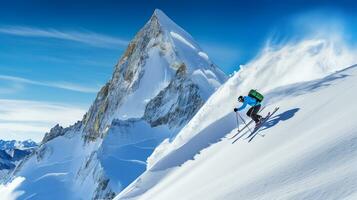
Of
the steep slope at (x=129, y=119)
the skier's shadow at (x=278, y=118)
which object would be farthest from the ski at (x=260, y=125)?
the steep slope at (x=129, y=119)

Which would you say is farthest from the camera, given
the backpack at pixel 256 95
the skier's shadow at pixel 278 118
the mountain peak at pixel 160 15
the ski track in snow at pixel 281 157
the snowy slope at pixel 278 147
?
the mountain peak at pixel 160 15

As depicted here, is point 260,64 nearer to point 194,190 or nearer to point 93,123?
point 194,190

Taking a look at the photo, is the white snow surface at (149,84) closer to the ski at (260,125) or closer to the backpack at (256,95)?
the backpack at (256,95)

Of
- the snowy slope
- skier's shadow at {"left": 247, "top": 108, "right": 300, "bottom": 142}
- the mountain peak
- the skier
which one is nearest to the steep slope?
the mountain peak

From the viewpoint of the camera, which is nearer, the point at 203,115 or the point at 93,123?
the point at 203,115

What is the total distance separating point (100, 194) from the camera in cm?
9444

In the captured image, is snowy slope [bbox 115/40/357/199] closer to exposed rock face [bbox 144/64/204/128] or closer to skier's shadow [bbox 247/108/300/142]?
skier's shadow [bbox 247/108/300/142]

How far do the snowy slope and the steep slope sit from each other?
6025cm

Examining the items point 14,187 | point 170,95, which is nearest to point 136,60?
point 170,95

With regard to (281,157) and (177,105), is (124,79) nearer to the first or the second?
(177,105)

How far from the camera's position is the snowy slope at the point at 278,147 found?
9164mm

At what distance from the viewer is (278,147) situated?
13.1 meters

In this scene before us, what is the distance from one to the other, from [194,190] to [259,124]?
14.3ft

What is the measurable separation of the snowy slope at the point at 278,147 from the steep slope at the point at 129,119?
60247 mm
